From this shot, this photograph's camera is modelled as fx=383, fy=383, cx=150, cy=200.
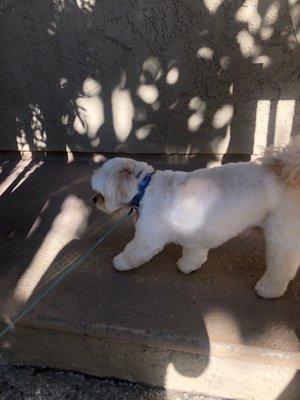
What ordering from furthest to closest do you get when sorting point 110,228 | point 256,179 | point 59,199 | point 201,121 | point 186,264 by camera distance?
point 201,121
point 59,199
point 110,228
point 186,264
point 256,179

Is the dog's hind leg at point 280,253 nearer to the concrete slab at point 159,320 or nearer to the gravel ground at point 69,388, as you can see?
the concrete slab at point 159,320

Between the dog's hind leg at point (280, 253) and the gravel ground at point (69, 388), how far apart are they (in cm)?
89

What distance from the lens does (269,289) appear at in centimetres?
270

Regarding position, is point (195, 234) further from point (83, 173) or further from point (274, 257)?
point (83, 173)

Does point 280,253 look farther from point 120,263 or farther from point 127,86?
point 127,86

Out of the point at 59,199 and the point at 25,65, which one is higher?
the point at 25,65

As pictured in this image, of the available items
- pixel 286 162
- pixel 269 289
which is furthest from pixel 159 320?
pixel 286 162

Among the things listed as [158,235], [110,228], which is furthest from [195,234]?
[110,228]

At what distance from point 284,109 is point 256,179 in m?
2.29

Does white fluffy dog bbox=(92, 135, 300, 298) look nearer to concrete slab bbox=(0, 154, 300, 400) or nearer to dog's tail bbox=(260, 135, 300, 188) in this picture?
dog's tail bbox=(260, 135, 300, 188)

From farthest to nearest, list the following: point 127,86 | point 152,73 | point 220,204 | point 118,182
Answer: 1. point 127,86
2. point 152,73
3. point 118,182
4. point 220,204

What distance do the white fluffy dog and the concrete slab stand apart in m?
0.30

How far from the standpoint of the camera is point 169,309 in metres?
2.71

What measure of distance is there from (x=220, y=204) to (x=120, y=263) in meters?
0.99
